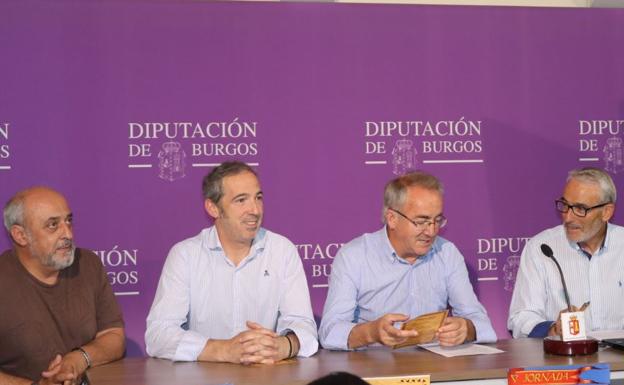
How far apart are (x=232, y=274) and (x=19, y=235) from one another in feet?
2.96

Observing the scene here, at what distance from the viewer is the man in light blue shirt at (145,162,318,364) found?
144 inches

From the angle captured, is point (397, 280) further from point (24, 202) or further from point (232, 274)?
point (24, 202)

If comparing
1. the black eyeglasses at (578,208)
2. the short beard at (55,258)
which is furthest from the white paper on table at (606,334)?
the short beard at (55,258)

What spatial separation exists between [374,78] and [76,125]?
159 centimetres

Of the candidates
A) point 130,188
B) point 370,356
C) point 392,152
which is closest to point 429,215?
point 370,356

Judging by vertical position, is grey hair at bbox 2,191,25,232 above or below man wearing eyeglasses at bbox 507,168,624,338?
above

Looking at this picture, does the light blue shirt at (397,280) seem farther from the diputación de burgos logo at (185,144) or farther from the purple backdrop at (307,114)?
the diputación de burgos logo at (185,144)

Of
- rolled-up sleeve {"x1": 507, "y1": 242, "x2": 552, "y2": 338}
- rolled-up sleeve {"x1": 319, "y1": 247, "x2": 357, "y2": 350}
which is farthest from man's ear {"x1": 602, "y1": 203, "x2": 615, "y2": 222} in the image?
rolled-up sleeve {"x1": 319, "y1": 247, "x2": 357, "y2": 350}

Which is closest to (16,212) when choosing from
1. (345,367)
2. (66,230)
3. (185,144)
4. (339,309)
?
(66,230)

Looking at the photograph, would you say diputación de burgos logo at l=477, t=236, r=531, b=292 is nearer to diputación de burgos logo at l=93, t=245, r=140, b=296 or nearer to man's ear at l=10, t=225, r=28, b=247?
diputación de burgos logo at l=93, t=245, r=140, b=296

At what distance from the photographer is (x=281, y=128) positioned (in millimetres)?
4668

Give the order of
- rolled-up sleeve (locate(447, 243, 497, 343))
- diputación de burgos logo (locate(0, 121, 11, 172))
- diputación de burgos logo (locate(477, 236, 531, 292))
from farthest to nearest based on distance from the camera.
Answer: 1. diputación de burgos logo (locate(477, 236, 531, 292))
2. diputación de burgos logo (locate(0, 121, 11, 172))
3. rolled-up sleeve (locate(447, 243, 497, 343))

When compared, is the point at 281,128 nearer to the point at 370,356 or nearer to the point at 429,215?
the point at 429,215

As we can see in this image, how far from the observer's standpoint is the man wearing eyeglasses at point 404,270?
3.74 meters
